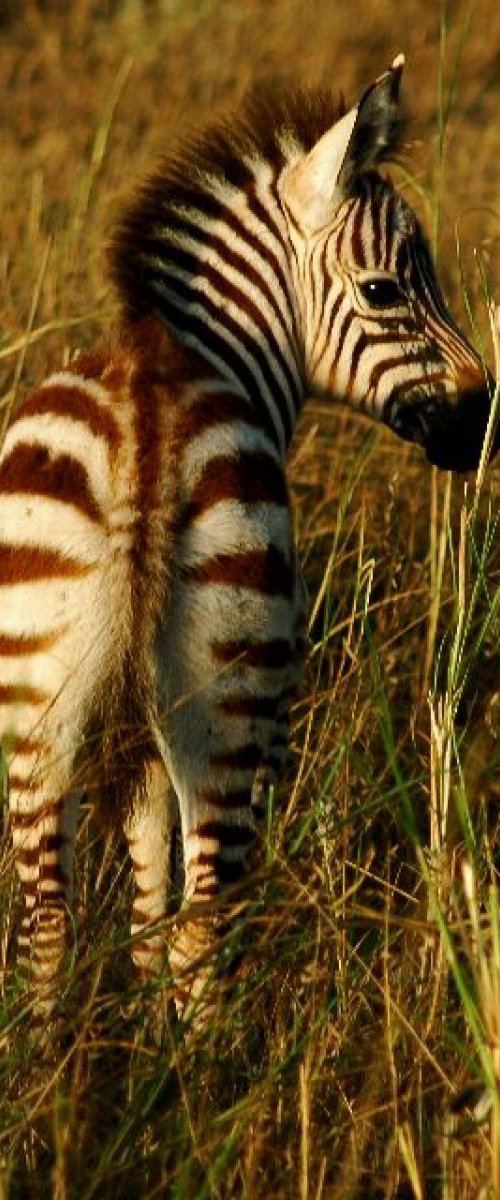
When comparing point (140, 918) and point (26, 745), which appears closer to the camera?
point (26, 745)

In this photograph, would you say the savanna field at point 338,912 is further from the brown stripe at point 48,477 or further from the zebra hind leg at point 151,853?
the brown stripe at point 48,477

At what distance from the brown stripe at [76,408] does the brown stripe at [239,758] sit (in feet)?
1.96

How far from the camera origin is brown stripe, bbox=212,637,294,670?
366cm

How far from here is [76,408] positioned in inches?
144

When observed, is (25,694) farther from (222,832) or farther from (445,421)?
(445,421)

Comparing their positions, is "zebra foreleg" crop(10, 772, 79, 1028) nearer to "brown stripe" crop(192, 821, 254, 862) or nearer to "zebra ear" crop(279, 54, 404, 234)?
"brown stripe" crop(192, 821, 254, 862)

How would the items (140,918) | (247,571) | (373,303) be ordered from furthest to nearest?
(373,303)
(140,918)
(247,571)

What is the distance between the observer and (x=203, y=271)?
4.50 m

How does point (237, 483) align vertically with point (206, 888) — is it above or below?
above

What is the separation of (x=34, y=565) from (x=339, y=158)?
4.78 ft

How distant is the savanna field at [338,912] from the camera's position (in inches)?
125


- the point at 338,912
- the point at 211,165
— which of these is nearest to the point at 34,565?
the point at 338,912

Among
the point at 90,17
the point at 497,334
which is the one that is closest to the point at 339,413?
the point at 497,334

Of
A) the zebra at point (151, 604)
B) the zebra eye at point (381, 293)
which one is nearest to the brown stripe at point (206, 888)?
the zebra at point (151, 604)
